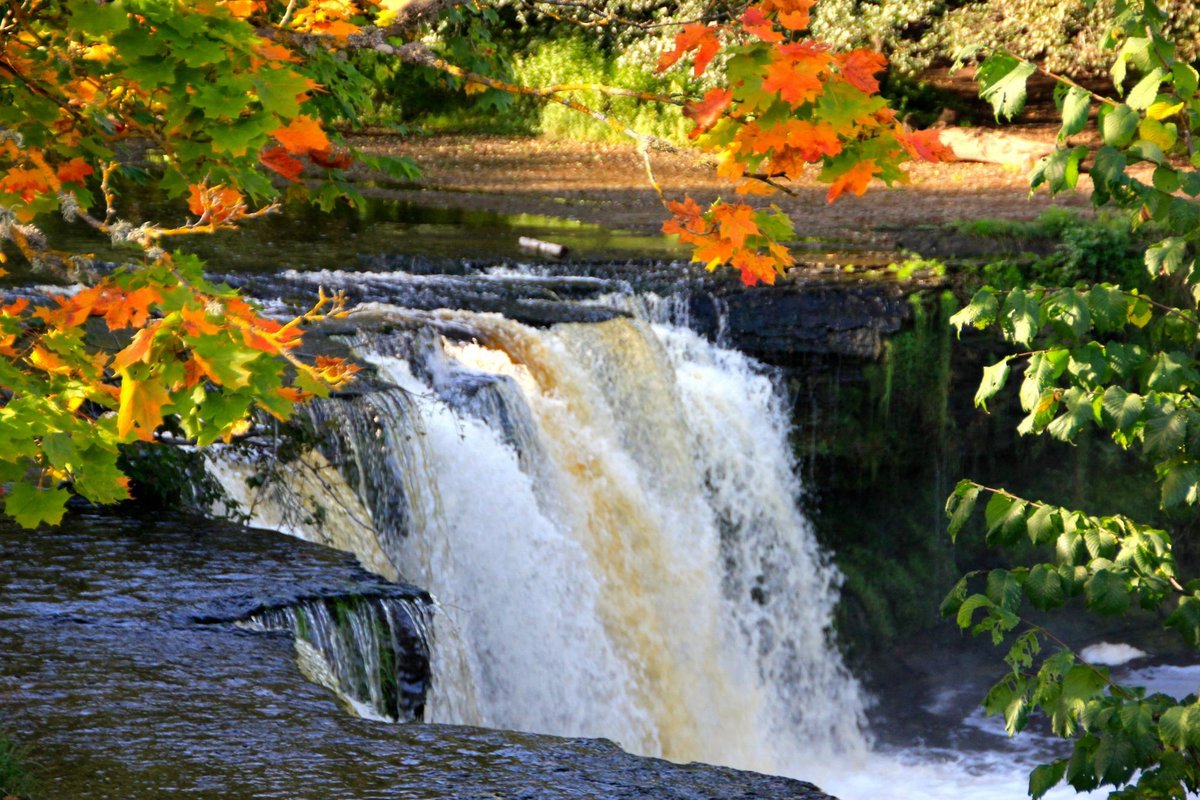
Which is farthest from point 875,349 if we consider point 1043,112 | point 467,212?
point 1043,112

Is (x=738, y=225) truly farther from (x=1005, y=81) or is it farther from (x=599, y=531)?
(x=599, y=531)

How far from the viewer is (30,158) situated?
163 inches

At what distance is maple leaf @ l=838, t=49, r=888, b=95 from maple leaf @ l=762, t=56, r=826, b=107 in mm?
84

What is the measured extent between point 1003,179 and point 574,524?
11.0 m

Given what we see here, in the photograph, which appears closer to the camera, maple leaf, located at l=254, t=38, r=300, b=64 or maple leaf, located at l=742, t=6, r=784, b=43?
maple leaf, located at l=742, t=6, r=784, b=43

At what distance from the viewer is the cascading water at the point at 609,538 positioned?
8.14 metres

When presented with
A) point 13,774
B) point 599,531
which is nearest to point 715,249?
point 13,774

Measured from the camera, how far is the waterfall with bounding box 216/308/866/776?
8.05m

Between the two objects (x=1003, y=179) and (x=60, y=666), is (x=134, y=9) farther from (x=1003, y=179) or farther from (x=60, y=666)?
(x=1003, y=179)

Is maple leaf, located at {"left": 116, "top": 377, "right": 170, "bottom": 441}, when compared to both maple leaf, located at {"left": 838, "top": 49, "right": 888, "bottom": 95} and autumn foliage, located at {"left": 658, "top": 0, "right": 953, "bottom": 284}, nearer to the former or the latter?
autumn foliage, located at {"left": 658, "top": 0, "right": 953, "bottom": 284}

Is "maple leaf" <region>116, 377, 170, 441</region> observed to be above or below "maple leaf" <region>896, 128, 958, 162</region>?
below

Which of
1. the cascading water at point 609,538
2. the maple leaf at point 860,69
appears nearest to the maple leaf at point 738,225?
the maple leaf at point 860,69

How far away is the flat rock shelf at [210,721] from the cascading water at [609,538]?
69.5 inches

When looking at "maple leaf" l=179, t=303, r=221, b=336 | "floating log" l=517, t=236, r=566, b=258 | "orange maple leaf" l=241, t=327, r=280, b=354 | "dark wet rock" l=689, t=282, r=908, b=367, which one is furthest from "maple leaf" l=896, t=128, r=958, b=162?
"floating log" l=517, t=236, r=566, b=258
